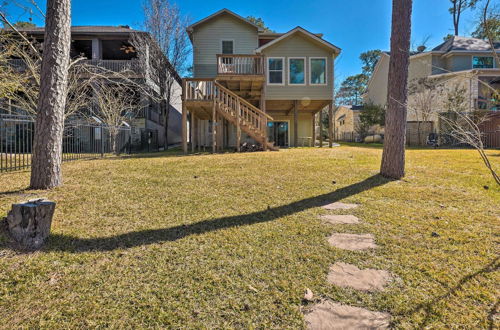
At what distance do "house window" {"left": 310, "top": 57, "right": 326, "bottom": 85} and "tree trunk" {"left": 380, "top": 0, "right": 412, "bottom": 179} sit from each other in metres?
8.58

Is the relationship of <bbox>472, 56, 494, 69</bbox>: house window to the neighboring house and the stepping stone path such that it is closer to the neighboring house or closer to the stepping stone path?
the neighboring house

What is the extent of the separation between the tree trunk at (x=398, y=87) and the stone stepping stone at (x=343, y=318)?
4552 mm

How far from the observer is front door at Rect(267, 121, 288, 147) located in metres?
16.8

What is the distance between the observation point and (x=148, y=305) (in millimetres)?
1710

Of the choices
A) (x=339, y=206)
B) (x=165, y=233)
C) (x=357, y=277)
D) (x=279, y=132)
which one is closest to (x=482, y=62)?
(x=279, y=132)

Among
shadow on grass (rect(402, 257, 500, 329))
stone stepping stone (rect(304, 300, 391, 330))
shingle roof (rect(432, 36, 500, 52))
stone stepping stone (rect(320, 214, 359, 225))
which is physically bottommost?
stone stepping stone (rect(304, 300, 391, 330))

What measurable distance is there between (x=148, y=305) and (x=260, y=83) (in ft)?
39.3

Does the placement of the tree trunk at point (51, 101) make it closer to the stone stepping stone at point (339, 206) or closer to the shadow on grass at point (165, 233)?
the shadow on grass at point (165, 233)

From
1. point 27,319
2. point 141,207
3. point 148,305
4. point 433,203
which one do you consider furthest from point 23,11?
point 433,203

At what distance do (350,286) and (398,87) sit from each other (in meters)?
4.95

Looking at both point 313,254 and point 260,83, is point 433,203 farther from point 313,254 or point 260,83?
point 260,83

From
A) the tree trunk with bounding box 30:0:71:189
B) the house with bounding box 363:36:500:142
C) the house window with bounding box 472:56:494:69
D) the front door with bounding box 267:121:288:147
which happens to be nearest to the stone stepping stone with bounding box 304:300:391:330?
the tree trunk with bounding box 30:0:71:189

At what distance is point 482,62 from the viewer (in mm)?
19859

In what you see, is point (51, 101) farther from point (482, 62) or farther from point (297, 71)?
point (482, 62)
